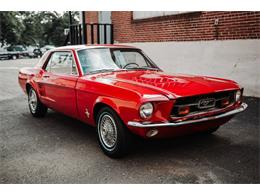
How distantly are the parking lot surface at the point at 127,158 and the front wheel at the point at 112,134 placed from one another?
12cm

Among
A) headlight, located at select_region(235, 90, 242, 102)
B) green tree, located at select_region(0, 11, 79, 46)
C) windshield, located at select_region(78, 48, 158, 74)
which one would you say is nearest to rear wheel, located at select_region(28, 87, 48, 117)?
windshield, located at select_region(78, 48, 158, 74)

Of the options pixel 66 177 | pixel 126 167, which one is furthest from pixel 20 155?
pixel 126 167

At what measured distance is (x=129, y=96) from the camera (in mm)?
3475

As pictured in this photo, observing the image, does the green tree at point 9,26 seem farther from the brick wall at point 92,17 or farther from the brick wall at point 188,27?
the brick wall at point 188,27

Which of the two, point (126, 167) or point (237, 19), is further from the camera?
point (237, 19)

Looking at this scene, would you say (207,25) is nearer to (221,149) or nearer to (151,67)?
(151,67)

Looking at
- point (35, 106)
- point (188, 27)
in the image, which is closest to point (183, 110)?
point (35, 106)

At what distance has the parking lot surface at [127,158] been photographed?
329 centimetres

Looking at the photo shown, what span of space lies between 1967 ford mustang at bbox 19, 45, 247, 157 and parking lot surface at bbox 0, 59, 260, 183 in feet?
1.00

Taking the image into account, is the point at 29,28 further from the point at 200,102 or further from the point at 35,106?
the point at 200,102

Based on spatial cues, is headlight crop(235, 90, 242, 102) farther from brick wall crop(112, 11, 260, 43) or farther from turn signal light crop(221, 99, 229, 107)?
brick wall crop(112, 11, 260, 43)

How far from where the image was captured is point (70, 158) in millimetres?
3877

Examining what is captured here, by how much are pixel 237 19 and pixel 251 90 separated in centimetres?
177
